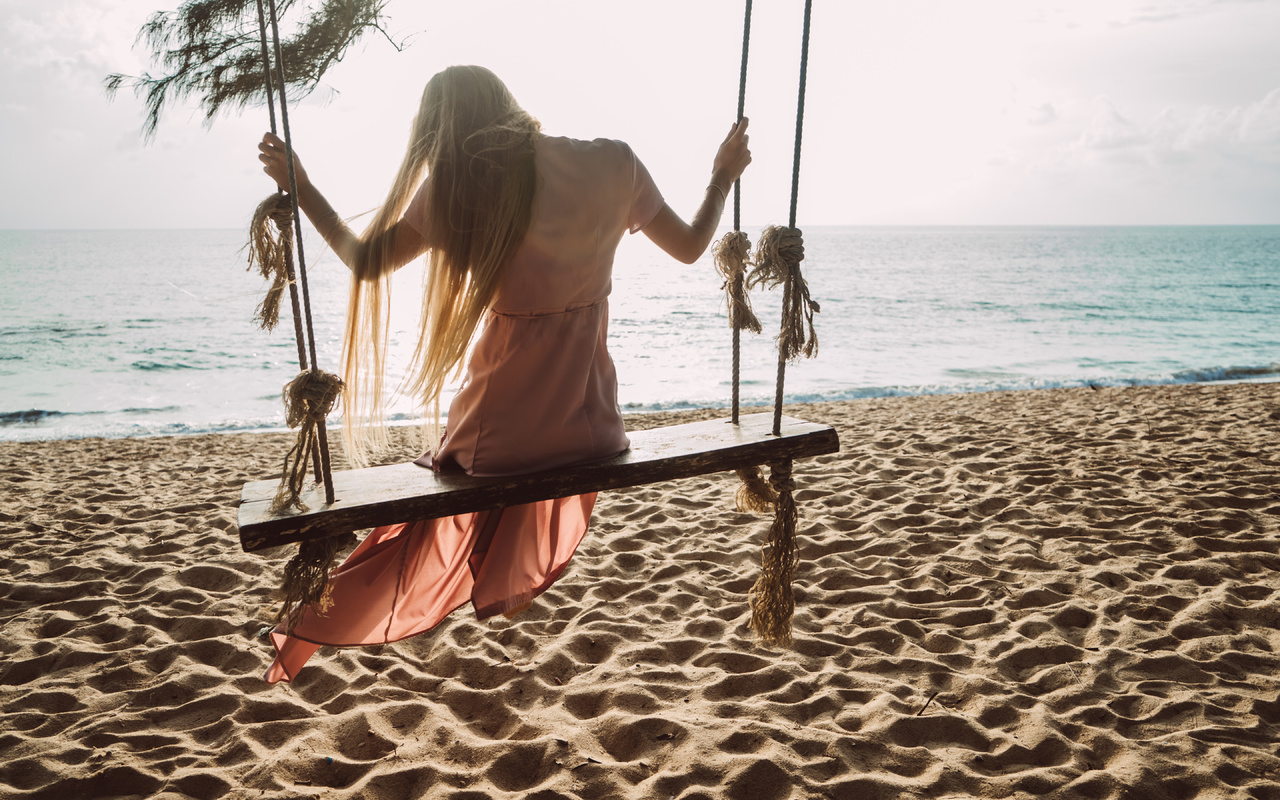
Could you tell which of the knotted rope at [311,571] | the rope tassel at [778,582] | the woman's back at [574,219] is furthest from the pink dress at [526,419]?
the rope tassel at [778,582]

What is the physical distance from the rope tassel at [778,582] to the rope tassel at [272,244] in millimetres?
1259

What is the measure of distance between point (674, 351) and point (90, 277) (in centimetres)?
2793

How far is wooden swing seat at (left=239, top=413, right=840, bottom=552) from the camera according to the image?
4.91 feet

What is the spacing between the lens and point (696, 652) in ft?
8.61

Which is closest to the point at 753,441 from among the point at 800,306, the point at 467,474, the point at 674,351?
the point at 800,306

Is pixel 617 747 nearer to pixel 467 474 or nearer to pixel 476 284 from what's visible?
pixel 467 474

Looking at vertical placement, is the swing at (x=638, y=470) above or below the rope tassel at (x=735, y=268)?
below

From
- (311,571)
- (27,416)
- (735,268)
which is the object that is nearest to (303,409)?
(311,571)

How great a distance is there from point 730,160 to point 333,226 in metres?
0.95

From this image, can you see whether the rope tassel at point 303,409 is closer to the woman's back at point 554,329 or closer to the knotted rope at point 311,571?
the knotted rope at point 311,571

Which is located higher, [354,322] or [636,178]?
[636,178]

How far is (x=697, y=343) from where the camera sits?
14352 millimetres

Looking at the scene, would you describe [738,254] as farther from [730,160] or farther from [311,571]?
[311,571]

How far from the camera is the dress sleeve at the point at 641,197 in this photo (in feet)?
5.41
